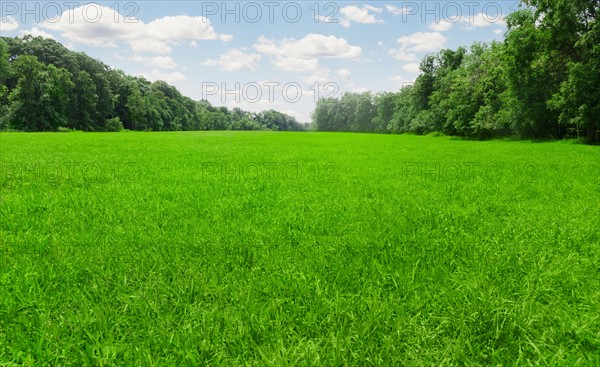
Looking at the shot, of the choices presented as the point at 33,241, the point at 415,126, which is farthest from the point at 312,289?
the point at 415,126

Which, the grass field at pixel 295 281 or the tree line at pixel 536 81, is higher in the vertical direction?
the tree line at pixel 536 81

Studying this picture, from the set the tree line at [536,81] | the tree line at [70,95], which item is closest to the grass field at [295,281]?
the tree line at [536,81]

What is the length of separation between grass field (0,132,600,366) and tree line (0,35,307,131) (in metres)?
84.7

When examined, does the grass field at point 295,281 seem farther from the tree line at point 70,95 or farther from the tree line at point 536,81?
the tree line at point 70,95

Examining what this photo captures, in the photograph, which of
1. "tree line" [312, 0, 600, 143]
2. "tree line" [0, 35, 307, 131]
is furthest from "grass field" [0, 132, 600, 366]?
"tree line" [0, 35, 307, 131]

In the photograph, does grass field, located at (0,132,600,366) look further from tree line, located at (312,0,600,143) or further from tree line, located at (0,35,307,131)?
tree line, located at (0,35,307,131)

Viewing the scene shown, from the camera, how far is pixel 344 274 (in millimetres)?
4133

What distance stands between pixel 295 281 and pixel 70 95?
352 ft

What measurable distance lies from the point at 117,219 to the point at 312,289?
13.6 ft

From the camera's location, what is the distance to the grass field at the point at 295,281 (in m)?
2.83

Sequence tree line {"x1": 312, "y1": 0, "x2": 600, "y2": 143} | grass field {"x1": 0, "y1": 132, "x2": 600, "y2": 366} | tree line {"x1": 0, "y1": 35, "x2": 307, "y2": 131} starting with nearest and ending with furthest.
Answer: grass field {"x1": 0, "y1": 132, "x2": 600, "y2": 366} < tree line {"x1": 312, "y1": 0, "x2": 600, "y2": 143} < tree line {"x1": 0, "y1": 35, "x2": 307, "y2": 131}

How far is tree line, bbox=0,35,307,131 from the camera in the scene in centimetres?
7588

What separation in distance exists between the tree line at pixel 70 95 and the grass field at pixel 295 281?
84.7m

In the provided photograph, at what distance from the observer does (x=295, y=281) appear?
3908 mm
